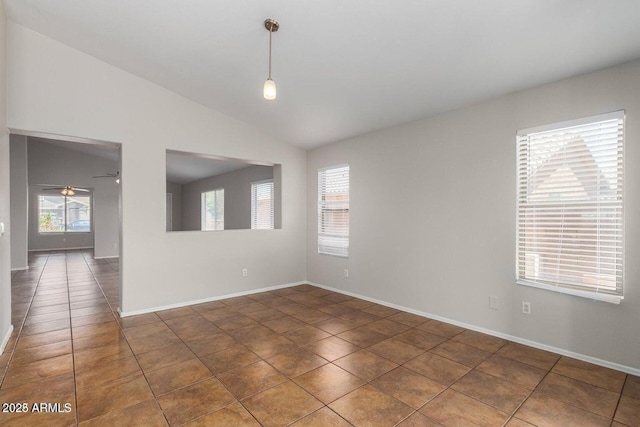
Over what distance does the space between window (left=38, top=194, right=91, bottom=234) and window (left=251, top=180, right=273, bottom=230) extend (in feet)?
29.0

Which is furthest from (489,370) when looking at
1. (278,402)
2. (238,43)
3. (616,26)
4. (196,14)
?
(196,14)

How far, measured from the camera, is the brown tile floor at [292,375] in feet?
6.82

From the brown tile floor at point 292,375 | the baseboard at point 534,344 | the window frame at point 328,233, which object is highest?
the window frame at point 328,233

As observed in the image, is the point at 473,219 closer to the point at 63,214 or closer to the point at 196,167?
the point at 196,167

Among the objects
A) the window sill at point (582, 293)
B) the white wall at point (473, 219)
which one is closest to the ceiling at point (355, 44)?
the white wall at point (473, 219)

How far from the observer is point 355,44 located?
2.85m

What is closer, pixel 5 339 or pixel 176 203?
Answer: pixel 5 339

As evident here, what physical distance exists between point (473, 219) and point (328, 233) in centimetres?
255

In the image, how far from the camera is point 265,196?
23.5 ft

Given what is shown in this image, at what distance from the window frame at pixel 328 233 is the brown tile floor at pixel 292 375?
54.0 inches

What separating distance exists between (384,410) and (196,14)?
3.53 m

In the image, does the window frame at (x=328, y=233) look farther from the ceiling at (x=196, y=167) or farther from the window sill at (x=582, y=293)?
the window sill at (x=582, y=293)

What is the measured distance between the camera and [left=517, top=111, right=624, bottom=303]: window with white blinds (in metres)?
2.67

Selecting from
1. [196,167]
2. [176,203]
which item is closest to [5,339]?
[196,167]
